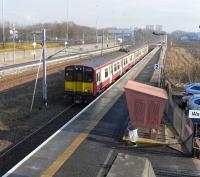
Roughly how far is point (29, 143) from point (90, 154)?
435 centimetres

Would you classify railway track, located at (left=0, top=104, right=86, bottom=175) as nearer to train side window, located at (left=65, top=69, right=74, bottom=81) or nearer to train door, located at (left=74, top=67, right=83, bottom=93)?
train door, located at (left=74, top=67, right=83, bottom=93)

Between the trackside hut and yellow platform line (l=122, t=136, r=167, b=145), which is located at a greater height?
the trackside hut

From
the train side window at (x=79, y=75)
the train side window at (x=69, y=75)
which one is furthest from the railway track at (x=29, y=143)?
the train side window at (x=69, y=75)

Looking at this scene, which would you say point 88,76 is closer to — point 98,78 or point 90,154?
point 98,78

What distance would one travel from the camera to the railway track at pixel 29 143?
1552 cm

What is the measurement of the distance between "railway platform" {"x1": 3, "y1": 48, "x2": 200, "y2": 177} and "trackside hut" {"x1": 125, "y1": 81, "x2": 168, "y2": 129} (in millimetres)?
1027

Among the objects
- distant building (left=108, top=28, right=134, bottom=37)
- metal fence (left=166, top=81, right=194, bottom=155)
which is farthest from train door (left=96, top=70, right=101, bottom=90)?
distant building (left=108, top=28, right=134, bottom=37)

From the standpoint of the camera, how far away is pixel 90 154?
14.5 meters

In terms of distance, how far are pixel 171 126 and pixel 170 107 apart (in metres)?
1.75

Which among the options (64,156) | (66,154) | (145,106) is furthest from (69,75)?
(64,156)

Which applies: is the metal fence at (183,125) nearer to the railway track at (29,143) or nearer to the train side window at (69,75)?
the railway track at (29,143)

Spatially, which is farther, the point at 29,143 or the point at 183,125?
the point at 29,143

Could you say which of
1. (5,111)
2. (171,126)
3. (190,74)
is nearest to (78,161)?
(171,126)

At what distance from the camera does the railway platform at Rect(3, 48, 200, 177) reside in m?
13.0
